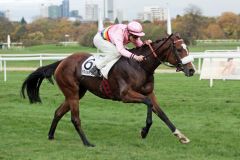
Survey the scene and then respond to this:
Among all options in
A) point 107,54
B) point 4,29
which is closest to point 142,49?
point 107,54

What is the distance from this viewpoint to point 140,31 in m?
7.53

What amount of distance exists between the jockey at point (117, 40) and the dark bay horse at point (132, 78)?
15 centimetres

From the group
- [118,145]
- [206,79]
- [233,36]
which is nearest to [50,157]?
[118,145]

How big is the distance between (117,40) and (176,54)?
853 millimetres

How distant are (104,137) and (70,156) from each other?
1.50 meters

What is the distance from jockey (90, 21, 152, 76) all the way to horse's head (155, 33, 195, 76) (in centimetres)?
30

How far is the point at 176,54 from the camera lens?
7.30 m

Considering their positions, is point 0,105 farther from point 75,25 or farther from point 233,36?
point 75,25

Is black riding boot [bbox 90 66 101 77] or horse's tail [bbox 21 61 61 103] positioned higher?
black riding boot [bbox 90 66 101 77]

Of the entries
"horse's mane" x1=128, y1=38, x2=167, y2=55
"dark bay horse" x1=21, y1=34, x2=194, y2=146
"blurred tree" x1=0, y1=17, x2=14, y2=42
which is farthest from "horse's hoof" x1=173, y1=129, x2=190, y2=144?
"blurred tree" x1=0, y1=17, x2=14, y2=42

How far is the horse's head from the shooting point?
720 centimetres

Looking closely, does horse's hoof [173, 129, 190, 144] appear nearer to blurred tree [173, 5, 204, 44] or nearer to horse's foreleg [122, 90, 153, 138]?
horse's foreleg [122, 90, 153, 138]

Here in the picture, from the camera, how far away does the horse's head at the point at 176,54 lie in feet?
23.6

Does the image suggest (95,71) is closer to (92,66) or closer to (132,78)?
(92,66)
